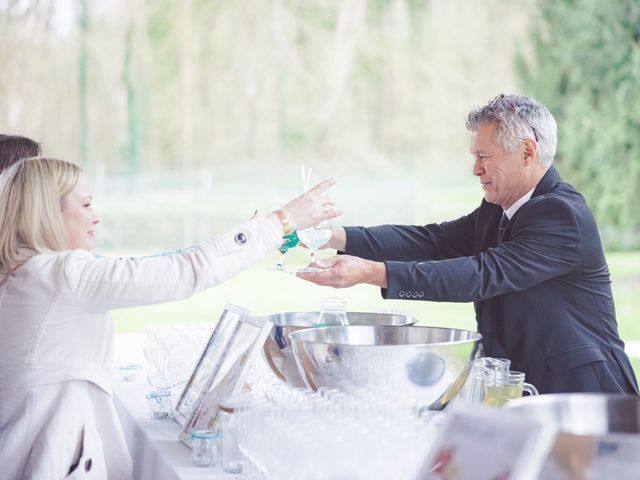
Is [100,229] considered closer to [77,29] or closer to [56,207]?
[77,29]

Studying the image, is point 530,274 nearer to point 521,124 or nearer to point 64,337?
point 521,124

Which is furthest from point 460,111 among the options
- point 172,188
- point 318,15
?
point 172,188

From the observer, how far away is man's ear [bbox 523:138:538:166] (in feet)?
8.01

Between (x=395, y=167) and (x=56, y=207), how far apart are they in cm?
1054

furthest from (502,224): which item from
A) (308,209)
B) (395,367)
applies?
(395,367)

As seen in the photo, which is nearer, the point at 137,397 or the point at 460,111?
the point at 137,397

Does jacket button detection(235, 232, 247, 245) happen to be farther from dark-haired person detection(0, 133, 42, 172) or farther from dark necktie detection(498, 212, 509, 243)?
dark-haired person detection(0, 133, 42, 172)

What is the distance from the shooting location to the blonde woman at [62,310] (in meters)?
1.83

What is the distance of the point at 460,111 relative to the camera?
40.8 feet

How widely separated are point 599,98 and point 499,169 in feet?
33.5

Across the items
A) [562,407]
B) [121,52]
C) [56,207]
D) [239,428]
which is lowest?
[239,428]

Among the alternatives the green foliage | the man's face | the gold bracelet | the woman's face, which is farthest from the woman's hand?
the green foliage

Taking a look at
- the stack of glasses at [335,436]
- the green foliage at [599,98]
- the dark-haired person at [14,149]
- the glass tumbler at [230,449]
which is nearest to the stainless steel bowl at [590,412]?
the stack of glasses at [335,436]

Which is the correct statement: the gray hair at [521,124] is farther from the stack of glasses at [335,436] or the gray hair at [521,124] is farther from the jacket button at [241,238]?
the stack of glasses at [335,436]
